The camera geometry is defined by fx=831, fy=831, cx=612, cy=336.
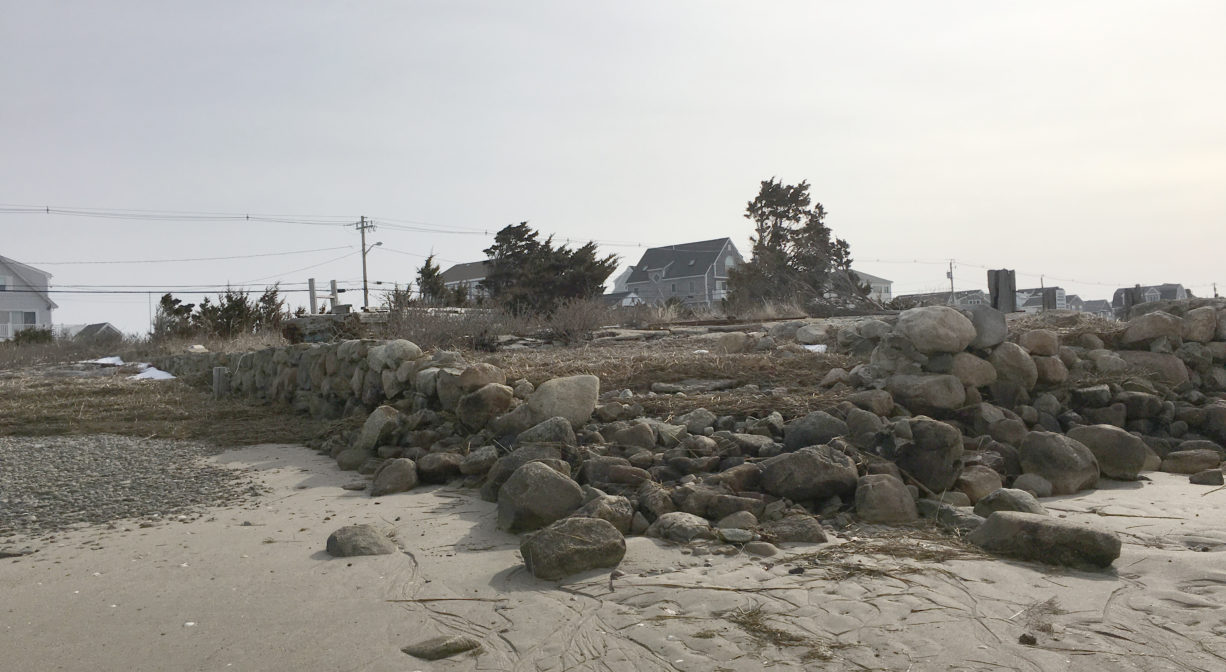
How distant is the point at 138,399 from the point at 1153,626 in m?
11.2

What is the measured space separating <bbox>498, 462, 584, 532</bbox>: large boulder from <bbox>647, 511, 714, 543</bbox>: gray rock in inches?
17.7

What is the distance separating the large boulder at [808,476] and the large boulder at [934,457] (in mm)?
450

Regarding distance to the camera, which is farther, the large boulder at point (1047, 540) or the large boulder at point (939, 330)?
the large boulder at point (939, 330)

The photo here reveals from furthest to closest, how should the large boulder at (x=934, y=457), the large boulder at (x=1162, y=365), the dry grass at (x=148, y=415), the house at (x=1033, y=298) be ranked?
the house at (x=1033, y=298)
the dry grass at (x=148, y=415)
the large boulder at (x=1162, y=365)
the large boulder at (x=934, y=457)

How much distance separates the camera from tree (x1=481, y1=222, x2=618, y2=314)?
24.8 metres

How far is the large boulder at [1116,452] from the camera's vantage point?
480 cm

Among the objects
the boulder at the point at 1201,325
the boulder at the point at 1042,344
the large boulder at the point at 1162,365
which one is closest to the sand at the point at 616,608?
the boulder at the point at 1042,344

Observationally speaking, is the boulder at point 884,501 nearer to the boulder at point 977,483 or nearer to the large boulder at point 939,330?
the boulder at point 977,483

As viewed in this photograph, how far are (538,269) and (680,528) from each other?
72.0 ft

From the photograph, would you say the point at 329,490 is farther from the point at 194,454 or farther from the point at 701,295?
the point at 701,295

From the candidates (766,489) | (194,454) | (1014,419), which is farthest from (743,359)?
(194,454)

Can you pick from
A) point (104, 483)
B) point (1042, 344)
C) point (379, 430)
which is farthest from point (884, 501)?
point (104, 483)

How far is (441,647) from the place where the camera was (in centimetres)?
257

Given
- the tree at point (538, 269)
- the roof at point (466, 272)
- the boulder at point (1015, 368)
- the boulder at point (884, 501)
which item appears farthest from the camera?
the roof at point (466, 272)
